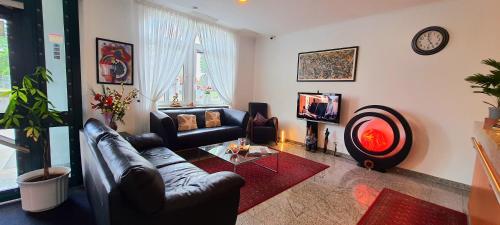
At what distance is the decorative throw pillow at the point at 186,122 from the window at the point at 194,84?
0.52 m

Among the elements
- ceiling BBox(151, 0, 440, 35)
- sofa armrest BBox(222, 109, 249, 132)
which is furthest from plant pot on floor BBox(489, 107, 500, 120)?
sofa armrest BBox(222, 109, 249, 132)

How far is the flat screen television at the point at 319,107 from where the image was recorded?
Answer: 389 centimetres

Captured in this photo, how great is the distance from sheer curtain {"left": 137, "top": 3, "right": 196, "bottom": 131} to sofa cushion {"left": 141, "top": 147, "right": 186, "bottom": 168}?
1.16 meters

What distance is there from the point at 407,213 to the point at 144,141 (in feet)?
9.99

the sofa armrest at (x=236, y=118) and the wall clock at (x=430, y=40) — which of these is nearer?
the wall clock at (x=430, y=40)

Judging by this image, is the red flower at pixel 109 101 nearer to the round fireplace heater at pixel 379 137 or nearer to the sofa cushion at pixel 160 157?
the sofa cushion at pixel 160 157

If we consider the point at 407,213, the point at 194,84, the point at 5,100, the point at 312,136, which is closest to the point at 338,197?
the point at 407,213

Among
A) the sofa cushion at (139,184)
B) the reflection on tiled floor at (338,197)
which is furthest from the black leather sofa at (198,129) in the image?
the sofa cushion at (139,184)

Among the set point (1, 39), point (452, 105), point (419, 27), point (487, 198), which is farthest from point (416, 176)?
point (1, 39)

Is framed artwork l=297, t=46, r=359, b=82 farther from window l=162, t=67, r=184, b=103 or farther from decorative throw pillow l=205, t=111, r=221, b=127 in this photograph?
window l=162, t=67, r=184, b=103

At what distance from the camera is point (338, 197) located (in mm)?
2488

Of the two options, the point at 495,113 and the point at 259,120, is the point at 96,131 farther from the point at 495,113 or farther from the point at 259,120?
the point at 495,113

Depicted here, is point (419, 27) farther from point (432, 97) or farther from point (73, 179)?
point (73, 179)

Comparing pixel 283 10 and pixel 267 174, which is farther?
pixel 283 10
